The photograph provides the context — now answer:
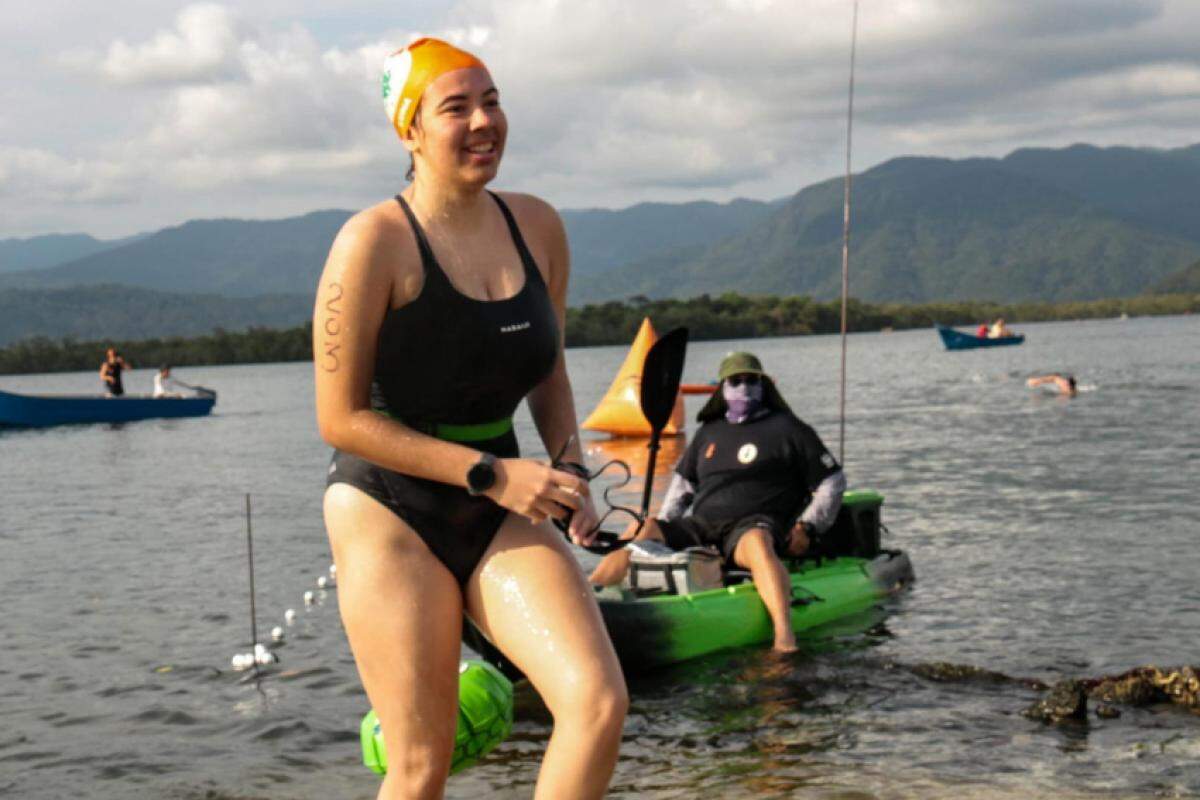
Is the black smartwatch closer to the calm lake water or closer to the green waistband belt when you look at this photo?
the green waistband belt

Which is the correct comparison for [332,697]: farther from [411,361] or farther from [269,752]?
[411,361]

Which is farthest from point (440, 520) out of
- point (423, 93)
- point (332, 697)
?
point (332, 697)

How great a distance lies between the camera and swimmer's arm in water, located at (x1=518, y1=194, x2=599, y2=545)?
3729 mm

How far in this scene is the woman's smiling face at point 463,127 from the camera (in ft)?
11.3

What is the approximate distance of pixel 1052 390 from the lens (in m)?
49.3

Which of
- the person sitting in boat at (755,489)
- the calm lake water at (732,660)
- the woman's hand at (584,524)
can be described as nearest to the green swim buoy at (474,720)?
the woman's hand at (584,524)

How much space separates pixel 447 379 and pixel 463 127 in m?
0.62

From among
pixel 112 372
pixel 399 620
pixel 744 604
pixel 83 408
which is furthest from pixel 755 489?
pixel 83 408

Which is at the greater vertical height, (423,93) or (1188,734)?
(423,93)

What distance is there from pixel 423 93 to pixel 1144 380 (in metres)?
54.9

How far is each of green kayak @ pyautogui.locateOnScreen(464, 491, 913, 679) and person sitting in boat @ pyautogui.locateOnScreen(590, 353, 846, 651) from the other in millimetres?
247

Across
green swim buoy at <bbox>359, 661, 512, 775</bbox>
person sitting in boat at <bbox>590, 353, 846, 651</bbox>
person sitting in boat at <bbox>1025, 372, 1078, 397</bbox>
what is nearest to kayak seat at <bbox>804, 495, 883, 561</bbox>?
person sitting in boat at <bbox>590, 353, 846, 651</bbox>

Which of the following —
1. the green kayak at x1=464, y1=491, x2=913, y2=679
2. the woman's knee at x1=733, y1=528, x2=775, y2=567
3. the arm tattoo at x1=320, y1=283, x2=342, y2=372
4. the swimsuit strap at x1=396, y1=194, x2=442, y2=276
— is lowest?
the green kayak at x1=464, y1=491, x2=913, y2=679

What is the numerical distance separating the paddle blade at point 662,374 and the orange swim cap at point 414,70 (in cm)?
205
